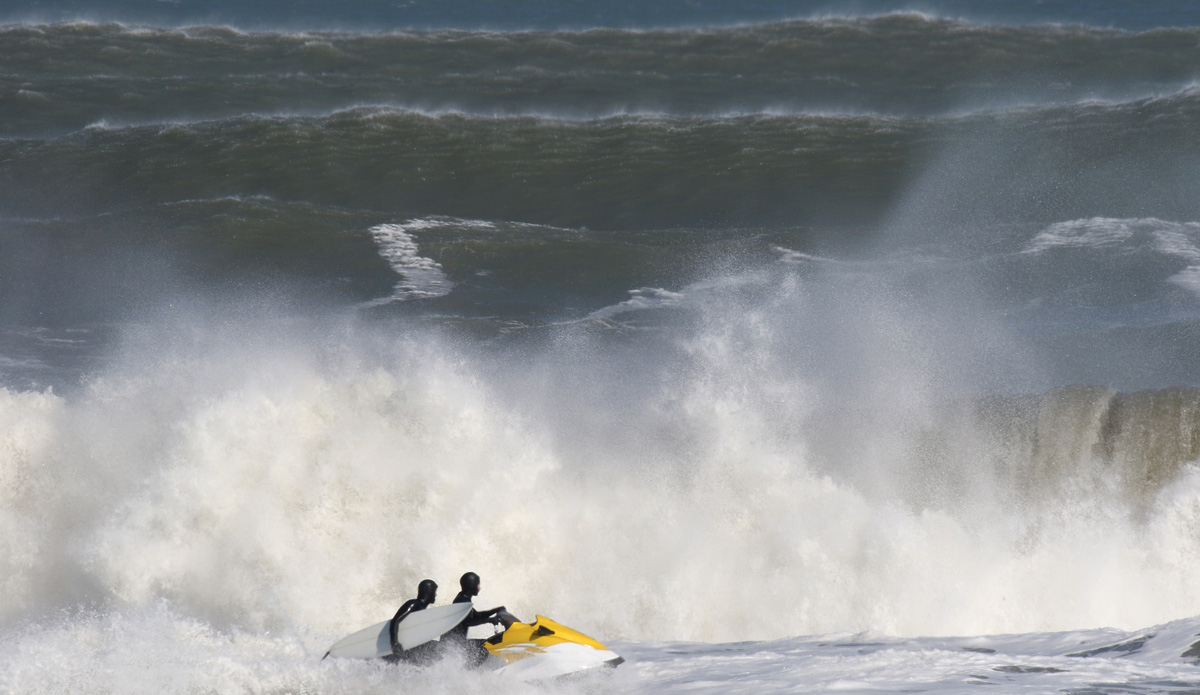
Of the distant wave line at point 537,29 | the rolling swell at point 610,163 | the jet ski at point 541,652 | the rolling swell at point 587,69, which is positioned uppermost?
the distant wave line at point 537,29

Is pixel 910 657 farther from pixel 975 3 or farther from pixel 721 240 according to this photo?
pixel 975 3

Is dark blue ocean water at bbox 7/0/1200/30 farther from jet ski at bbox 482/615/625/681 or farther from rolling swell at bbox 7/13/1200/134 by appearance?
jet ski at bbox 482/615/625/681

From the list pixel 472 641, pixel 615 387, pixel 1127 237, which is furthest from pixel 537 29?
pixel 472 641

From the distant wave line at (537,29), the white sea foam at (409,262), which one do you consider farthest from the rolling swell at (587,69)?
the white sea foam at (409,262)

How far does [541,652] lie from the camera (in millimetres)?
8484

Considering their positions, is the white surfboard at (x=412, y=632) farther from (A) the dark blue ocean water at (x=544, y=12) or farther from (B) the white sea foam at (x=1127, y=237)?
(A) the dark blue ocean water at (x=544, y=12)

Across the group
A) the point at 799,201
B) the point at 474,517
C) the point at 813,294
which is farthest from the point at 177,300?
the point at 799,201

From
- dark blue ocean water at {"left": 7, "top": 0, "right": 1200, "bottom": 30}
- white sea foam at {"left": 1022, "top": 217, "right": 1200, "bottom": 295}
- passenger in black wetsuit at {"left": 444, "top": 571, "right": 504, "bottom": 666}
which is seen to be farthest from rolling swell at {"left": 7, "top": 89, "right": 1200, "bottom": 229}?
passenger in black wetsuit at {"left": 444, "top": 571, "right": 504, "bottom": 666}

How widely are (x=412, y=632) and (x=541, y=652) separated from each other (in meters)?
1.05

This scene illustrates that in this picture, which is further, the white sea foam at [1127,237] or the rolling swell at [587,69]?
the rolling swell at [587,69]

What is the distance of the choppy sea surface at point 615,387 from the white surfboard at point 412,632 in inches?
7.3

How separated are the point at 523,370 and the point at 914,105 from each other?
1899 centimetres

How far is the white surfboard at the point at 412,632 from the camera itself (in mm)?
8711

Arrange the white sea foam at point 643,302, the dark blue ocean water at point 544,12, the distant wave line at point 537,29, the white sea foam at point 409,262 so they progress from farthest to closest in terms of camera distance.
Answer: the dark blue ocean water at point 544,12
the distant wave line at point 537,29
the white sea foam at point 409,262
the white sea foam at point 643,302
